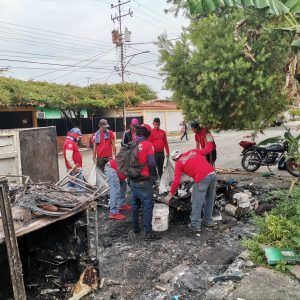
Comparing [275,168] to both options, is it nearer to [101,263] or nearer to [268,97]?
[268,97]

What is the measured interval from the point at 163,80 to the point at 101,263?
396cm

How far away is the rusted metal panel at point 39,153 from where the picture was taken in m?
6.93

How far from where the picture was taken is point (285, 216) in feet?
17.0

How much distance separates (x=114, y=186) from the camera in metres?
6.65

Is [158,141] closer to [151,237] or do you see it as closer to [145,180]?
[145,180]

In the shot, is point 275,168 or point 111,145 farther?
point 275,168

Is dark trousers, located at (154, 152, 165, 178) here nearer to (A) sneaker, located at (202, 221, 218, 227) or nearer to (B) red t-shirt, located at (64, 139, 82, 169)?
(B) red t-shirt, located at (64, 139, 82, 169)

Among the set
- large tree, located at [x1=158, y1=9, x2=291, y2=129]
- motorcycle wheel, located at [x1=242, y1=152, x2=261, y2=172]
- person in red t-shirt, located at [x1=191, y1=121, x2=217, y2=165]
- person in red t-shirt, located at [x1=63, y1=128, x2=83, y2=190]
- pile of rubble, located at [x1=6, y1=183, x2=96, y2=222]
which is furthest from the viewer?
motorcycle wheel, located at [x1=242, y1=152, x2=261, y2=172]

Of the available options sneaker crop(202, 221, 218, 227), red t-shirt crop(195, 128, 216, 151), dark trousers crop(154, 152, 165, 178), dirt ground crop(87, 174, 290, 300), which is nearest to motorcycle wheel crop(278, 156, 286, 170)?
red t-shirt crop(195, 128, 216, 151)

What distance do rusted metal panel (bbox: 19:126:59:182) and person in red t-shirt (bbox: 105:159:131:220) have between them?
1.50m

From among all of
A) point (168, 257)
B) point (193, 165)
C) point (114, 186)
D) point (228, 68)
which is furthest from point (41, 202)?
point (228, 68)

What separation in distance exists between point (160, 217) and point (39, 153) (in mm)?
3031

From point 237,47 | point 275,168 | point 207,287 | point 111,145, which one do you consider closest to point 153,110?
point 275,168

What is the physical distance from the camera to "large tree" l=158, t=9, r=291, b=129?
6047 mm
